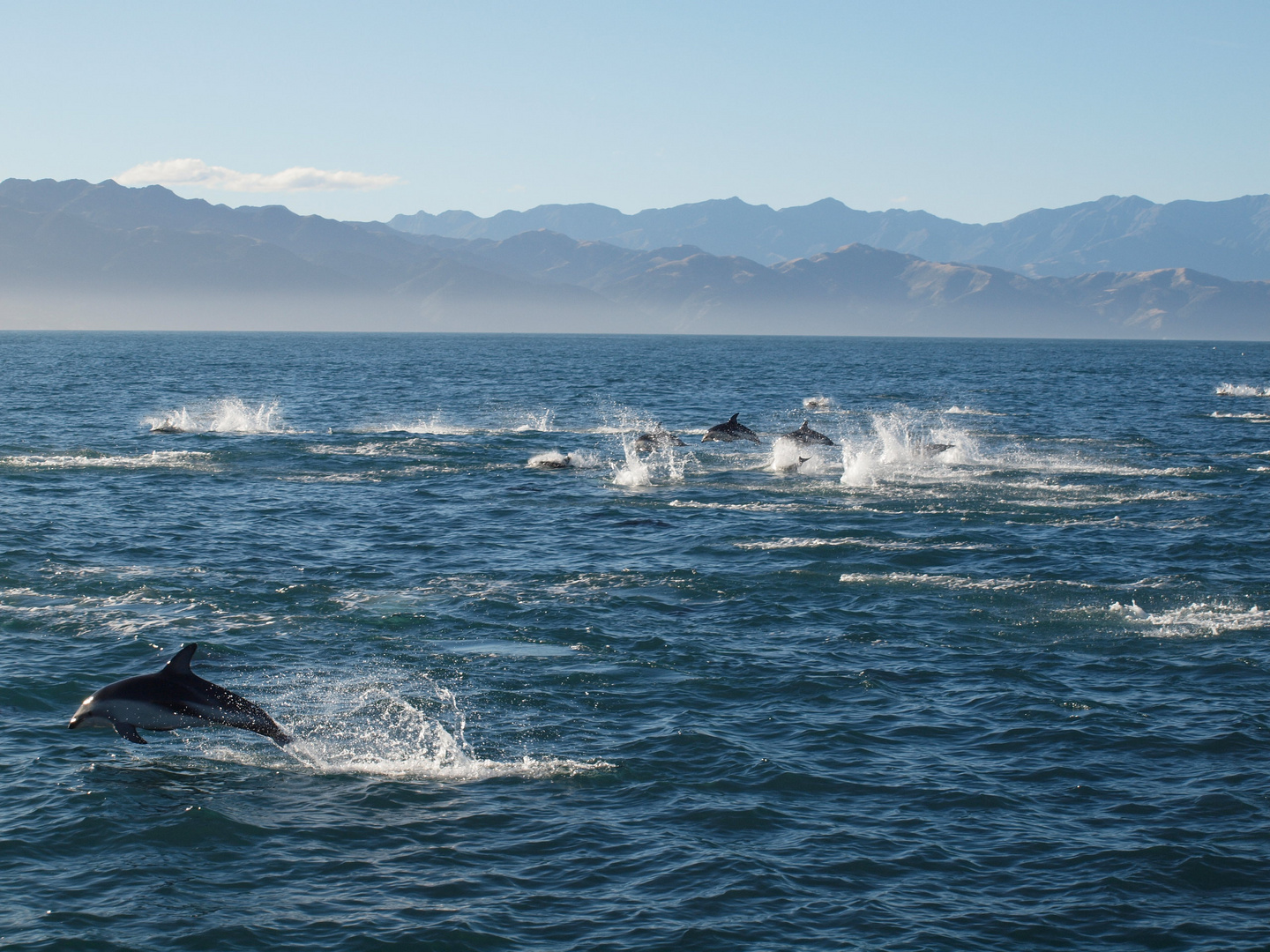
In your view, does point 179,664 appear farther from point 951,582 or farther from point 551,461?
point 551,461

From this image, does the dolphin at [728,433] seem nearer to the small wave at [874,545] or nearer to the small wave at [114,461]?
the small wave at [874,545]

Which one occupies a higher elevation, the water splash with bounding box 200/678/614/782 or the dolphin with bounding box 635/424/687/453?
the dolphin with bounding box 635/424/687/453

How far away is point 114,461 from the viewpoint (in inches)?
1774

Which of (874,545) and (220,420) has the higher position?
(220,420)

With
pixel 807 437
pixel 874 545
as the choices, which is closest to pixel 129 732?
pixel 874 545

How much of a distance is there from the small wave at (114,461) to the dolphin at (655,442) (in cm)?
1731

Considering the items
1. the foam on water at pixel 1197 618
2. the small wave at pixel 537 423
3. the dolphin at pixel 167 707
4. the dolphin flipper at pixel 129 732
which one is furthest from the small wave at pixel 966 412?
the dolphin flipper at pixel 129 732

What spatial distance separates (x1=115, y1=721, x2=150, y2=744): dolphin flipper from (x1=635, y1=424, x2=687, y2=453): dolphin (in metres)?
33.1

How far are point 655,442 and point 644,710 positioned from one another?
32.4m

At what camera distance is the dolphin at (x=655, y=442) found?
49250 mm

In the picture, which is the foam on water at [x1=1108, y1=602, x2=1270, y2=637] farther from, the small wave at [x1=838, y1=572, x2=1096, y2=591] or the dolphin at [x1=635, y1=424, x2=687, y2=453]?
the dolphin at [x1=635, y1=424, x2=687, y2=453]

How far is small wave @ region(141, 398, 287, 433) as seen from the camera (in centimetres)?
5638

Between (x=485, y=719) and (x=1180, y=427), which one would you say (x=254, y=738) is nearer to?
(x=485, y=719)

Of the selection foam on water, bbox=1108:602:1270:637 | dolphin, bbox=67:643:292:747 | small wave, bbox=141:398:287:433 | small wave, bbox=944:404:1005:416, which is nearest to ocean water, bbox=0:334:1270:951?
foam on water, bbox=1108:602:1270:637
